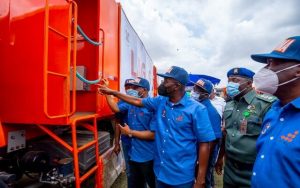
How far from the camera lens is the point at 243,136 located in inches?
96.7

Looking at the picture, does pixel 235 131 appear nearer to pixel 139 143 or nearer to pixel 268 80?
pixel 268 80

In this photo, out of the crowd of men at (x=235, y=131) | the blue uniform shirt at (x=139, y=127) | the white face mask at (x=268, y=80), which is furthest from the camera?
Result: the blue uniform shirt at (x=139, y=127)

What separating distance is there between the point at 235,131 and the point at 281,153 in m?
1.21

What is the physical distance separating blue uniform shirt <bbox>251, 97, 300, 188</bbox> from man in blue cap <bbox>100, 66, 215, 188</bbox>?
0.84 metres

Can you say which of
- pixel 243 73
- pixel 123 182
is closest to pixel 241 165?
pixel 243 73

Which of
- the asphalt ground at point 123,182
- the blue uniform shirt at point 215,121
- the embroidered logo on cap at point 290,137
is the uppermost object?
the embroidered logo on cap at point 290,137

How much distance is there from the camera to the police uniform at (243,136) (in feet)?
7.86

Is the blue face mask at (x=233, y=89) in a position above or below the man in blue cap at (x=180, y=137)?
above

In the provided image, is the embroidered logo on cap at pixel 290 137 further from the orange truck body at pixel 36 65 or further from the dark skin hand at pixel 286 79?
the orange truck body at pixel 36 65

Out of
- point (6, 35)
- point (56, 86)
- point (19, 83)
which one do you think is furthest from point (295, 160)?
point (6, 35)

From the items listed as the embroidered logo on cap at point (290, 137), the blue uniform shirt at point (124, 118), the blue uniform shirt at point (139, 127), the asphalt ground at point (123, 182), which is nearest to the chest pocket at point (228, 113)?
the blue uniform shirt at point (139, 127)

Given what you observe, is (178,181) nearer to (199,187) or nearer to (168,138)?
(199,187)

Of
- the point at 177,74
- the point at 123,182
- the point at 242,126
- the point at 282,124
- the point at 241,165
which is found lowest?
the point at 123,182

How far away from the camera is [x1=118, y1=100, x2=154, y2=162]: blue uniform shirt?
3.28 meters
